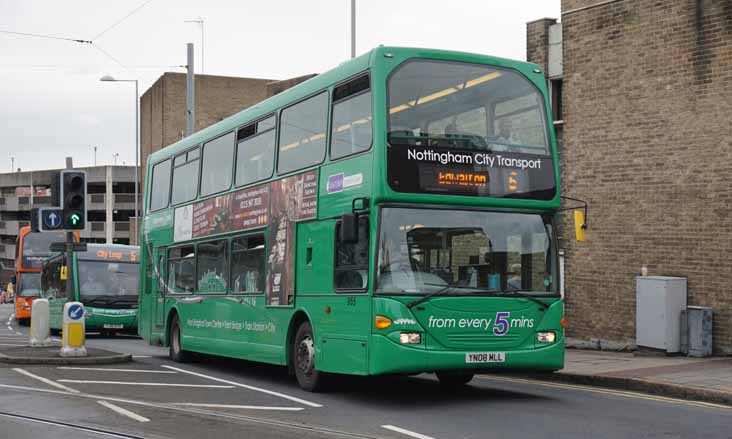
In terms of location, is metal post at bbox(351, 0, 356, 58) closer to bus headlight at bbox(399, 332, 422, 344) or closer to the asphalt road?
the asphalt road

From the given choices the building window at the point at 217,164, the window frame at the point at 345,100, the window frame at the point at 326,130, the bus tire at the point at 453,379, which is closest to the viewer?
the window frame at the point at 345,100

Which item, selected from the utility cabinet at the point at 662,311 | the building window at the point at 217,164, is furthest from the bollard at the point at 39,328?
the utility cabinet at the point at 662,311

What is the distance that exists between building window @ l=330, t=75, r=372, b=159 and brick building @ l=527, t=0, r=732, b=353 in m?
7.95

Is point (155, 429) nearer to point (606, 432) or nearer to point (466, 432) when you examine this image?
point (466, 432)

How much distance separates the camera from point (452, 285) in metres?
12.0

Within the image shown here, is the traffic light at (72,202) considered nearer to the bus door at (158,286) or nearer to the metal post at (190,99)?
the bus door at (158,286)

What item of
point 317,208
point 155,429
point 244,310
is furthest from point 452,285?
point 244,310

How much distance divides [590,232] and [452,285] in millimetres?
9416

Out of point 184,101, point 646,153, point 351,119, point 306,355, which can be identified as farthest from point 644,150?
point 184,101

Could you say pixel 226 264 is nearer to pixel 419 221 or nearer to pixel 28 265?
pixel 419 221

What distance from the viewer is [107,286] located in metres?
29.9

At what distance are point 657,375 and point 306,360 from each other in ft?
15.9

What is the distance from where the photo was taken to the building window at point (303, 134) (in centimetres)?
1348

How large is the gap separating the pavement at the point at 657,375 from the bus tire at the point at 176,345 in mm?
6647
